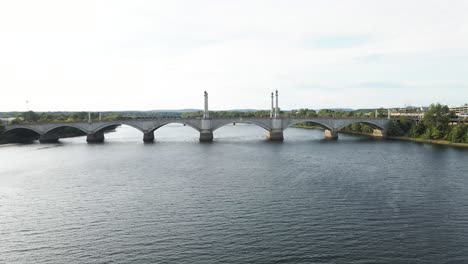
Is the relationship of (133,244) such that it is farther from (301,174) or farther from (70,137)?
(70,137)

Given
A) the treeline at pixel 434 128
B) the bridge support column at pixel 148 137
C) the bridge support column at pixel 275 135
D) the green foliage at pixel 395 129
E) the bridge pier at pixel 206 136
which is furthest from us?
the green foliage at pixel 395 129

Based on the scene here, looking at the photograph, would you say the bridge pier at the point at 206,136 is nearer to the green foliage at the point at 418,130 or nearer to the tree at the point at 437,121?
the green foliage at the point at 418,130

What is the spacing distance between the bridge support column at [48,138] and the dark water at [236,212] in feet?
129

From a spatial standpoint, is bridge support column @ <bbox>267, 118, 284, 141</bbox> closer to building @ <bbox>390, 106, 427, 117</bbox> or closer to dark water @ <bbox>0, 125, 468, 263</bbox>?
dark water @ <bbox>0, 125, 468, 263</bbox>

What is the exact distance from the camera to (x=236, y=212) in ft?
93.9

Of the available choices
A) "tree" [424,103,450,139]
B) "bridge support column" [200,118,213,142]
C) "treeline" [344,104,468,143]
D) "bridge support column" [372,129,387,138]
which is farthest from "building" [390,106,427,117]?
"bridge support column" [200,118,213,142]

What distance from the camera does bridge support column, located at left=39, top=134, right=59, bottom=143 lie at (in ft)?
292

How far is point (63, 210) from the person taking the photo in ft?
97.3

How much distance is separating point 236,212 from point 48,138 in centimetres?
7454

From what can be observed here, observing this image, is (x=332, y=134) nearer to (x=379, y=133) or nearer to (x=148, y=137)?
(x=379, y=133)

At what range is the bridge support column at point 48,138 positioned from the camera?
88912 mm

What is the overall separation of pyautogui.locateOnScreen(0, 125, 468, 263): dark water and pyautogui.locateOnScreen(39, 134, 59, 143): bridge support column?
3936cm

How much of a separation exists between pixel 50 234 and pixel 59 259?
161 inches

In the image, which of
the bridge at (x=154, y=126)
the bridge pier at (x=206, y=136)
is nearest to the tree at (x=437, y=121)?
the bridge at (x=154, y=126)
